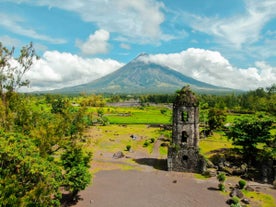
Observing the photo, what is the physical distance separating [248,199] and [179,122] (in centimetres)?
1307

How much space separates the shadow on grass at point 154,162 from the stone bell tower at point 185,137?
2165 mm

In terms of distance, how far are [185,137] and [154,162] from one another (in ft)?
22.5

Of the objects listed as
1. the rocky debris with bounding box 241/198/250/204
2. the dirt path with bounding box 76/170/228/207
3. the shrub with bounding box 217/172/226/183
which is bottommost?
the dirt path with bounding box 76/170/228/207

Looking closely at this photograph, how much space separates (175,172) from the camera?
109ft

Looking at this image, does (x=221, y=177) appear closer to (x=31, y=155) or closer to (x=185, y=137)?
(x=185, y=137)

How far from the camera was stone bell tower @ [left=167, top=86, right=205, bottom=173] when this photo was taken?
108ft

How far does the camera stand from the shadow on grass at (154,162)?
35359 mm

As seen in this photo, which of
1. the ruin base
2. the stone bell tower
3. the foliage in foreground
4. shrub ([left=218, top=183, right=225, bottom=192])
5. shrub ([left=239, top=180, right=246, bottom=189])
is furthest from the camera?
the stone bell tower

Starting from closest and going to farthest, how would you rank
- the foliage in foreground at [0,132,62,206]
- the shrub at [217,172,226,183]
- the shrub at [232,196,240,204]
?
the foliage in foreground at [0,132,62,206] < the shrub at [232,196,240,204] < the shrub at [217,172,226,183]

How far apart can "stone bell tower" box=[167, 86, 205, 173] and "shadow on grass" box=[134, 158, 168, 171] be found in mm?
2165

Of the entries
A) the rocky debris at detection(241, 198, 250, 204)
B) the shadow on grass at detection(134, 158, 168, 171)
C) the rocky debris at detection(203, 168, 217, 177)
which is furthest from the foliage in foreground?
the rocky debris at detection(203, 168, 217, 177)

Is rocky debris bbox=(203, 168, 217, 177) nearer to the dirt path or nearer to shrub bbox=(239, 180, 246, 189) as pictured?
the dirt path

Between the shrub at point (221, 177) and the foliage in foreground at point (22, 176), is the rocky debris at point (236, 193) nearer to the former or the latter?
the shrub at point (221, 177)

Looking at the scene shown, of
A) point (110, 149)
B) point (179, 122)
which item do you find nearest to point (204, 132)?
point (110, 149)
